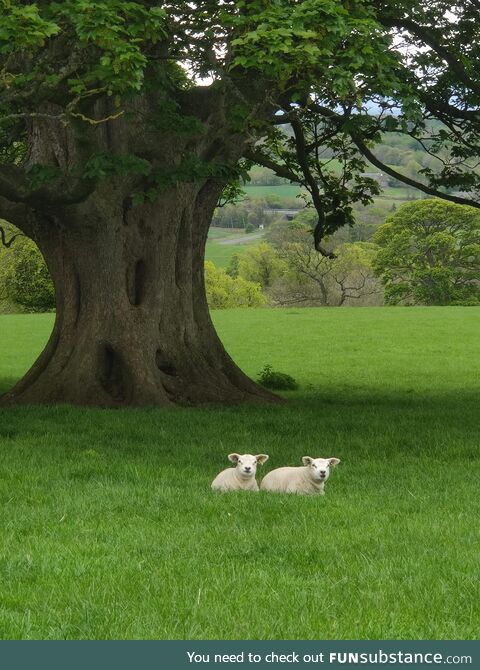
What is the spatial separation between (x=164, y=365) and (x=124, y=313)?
4.98ft

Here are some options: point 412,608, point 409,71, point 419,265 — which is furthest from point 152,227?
point 419,265

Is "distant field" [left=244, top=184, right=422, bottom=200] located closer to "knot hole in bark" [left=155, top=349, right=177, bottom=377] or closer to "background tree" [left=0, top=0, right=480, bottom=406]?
"background tree" [left=0, top=0, right=480, bottom=406]

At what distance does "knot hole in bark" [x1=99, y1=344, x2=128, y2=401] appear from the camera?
21094mm

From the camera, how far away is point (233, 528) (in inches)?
390

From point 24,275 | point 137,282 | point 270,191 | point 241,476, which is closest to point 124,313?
point 137,282

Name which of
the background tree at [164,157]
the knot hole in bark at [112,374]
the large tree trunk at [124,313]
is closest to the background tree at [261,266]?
the background tree at [164,157]

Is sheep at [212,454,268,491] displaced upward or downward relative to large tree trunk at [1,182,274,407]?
downward

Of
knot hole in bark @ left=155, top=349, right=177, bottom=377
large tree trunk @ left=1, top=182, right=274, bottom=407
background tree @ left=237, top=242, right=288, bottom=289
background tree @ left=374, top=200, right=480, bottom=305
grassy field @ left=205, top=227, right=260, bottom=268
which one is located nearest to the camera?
large tree trunk @ left=1, top=182, right=274, bottom=407

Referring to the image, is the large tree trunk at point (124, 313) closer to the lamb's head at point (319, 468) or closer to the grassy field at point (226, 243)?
the lamb's head at point (319, 468)

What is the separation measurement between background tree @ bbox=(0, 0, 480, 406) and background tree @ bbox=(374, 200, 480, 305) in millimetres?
58783

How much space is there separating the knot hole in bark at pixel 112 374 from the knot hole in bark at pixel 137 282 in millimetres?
1218

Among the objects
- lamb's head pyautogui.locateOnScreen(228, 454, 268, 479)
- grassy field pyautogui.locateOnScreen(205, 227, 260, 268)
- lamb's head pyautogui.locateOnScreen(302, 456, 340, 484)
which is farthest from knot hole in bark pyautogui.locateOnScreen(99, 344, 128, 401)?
grassy field pyautogui.locateOnScreen(205, 227, 260, 268)

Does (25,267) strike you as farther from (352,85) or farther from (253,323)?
(352,85)
